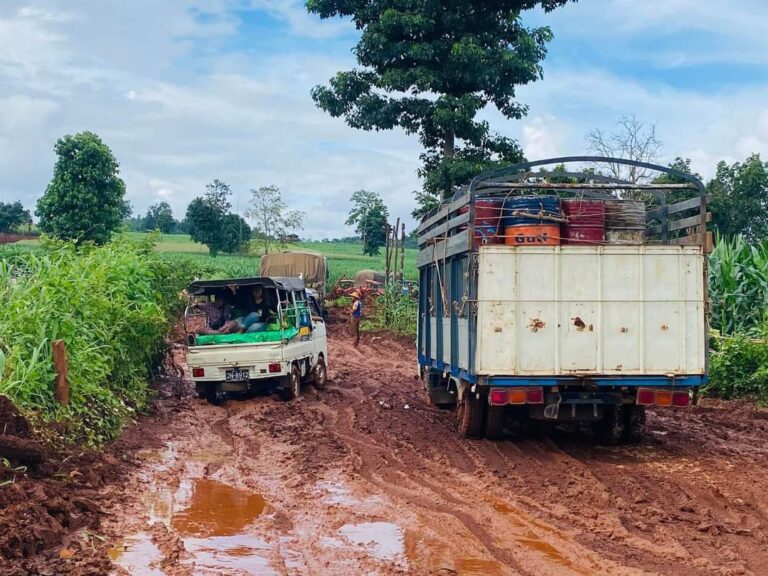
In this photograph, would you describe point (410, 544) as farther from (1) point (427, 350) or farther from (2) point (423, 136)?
(2) point (423, 136)

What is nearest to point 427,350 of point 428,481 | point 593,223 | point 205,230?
point 593,223

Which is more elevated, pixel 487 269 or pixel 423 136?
pixel 423 136

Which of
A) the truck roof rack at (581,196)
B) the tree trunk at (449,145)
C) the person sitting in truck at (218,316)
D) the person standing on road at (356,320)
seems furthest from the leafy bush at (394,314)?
the truck roof rack at (581,196)

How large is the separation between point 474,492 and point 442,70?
18.1 metres

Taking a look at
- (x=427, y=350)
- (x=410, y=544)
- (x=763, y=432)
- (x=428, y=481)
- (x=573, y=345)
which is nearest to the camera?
(x=410, y=544)

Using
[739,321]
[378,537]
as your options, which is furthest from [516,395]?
[739,321]

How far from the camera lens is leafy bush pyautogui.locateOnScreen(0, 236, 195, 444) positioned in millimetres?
9790

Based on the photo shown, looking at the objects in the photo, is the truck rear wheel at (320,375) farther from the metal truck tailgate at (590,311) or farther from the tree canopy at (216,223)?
the tree canopy at (216,223)

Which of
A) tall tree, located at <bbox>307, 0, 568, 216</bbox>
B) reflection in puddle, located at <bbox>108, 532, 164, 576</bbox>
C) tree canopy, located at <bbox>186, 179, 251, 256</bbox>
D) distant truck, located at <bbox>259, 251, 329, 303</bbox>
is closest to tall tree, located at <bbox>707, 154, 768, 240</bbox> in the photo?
tall tree, located at <bbox>307, 0, 568, 216</bbox>

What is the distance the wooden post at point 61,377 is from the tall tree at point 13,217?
63.4 meters

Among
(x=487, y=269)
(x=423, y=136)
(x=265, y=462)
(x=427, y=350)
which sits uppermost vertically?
(x=423, y=136)

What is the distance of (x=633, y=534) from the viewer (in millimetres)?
7051

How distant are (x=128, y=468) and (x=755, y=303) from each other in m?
12.9

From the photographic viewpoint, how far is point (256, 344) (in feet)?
49.6
